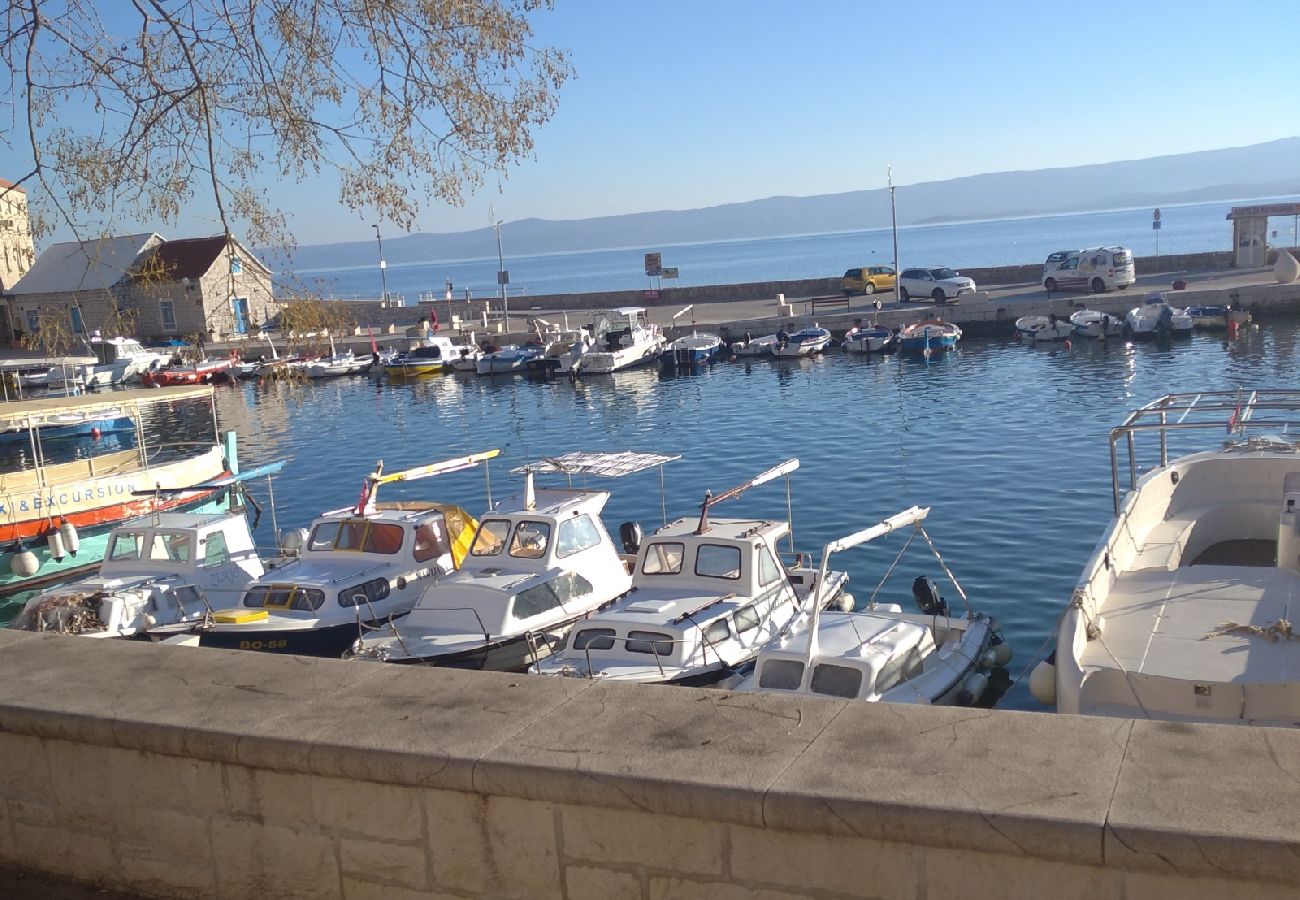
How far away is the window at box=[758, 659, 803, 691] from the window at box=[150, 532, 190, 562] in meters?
11.7

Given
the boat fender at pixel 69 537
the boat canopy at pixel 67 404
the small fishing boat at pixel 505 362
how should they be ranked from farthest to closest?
the small fishing boat at pixel 505 362
the boat canopy at pixel 67 404
the boat fender at pixel 69 537

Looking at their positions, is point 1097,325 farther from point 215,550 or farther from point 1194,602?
point 1194,602

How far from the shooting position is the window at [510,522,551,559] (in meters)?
17.9

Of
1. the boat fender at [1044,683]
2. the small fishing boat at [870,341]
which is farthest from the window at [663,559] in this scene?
the small fishing boat at [870,341]

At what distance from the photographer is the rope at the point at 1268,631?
1148 cm

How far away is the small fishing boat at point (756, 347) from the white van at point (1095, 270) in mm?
16802

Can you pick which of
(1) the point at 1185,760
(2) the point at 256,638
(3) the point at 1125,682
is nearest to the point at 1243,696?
(3) the point at 1125,682

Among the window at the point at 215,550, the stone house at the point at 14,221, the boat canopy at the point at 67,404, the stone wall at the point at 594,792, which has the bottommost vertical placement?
the window at the point at 215,550

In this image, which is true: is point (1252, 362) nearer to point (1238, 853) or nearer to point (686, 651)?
point (686, 651)

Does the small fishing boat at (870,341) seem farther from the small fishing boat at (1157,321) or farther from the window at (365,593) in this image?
the window at (365,593)

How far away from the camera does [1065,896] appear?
328 centimetres

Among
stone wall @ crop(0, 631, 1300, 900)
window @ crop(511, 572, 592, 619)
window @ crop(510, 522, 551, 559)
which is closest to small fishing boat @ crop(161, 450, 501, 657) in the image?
window @ crop(510, 522, 551, 559)

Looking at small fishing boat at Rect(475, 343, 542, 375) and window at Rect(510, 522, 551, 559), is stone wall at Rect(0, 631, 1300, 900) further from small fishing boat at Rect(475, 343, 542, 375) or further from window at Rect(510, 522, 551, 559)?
small fishing boat at Rect(475, 343, 542, 375)

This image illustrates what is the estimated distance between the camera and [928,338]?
5559 centimetres
